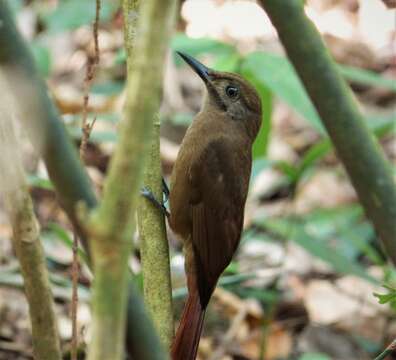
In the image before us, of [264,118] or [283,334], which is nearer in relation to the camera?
[264,118]

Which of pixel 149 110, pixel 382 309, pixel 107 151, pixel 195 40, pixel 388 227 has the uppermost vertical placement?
pixel 107 151

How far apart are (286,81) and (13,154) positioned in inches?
80.9

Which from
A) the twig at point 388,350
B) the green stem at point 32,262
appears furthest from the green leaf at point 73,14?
the twig at point 388,350

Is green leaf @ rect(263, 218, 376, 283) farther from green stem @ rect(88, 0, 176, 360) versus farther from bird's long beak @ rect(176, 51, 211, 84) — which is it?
green stem @ rect(88, 0, 176, 360)

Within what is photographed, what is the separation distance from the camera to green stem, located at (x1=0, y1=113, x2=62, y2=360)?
1858 millimetres

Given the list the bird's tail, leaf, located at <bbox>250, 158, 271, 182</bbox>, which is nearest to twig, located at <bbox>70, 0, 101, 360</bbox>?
the bird's tail

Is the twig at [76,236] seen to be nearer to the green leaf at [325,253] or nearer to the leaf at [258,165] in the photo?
the leaf at [258,165]

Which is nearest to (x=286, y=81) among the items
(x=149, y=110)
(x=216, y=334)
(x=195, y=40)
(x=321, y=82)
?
(x=195, y=40)

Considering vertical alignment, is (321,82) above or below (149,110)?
above

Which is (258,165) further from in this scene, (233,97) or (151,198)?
(151,198)

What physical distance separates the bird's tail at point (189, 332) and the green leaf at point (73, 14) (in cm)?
190

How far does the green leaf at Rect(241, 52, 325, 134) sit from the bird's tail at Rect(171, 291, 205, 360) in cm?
95

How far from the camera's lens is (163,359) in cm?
128

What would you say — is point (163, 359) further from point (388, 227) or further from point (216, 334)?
point (216, 334)
